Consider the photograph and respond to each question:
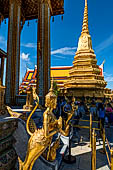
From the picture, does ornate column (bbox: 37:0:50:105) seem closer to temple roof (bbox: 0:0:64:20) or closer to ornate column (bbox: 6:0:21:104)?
ornate column (bbox: 6:0:21:104)

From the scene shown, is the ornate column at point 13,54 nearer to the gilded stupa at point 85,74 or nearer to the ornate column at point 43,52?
the ornate column at point 43,52

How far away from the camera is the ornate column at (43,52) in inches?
291

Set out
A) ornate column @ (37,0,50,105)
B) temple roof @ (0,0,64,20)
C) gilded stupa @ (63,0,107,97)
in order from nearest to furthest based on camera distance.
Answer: ornate column @ (37,0,50,105) → temple roof @ (0,0,64,20) → gilded stupa @ (63,0,107,97)

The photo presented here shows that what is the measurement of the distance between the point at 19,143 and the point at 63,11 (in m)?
12.0

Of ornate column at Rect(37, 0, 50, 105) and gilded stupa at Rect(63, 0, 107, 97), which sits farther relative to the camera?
gilded stupa at Rect(63, 0, 107, 97)

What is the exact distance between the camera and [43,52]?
7621 millimetres

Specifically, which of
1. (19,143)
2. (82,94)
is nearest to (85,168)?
(19,143)

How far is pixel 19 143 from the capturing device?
2.48 metres

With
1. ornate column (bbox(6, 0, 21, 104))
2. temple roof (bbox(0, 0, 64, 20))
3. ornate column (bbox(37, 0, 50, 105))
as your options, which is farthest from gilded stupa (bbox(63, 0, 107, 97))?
ornate column (bbox(6, 0, 21, 104))

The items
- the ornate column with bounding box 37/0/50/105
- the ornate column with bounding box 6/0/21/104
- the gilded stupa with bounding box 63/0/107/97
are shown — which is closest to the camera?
the ornate column with bounding box 37/0/50/105

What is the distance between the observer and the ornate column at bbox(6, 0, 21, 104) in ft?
25.3

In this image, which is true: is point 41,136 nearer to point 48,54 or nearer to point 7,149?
point 7,149

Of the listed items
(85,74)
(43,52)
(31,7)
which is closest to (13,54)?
Result: (43,52)

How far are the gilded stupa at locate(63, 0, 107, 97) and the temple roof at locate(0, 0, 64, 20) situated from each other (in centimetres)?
682
